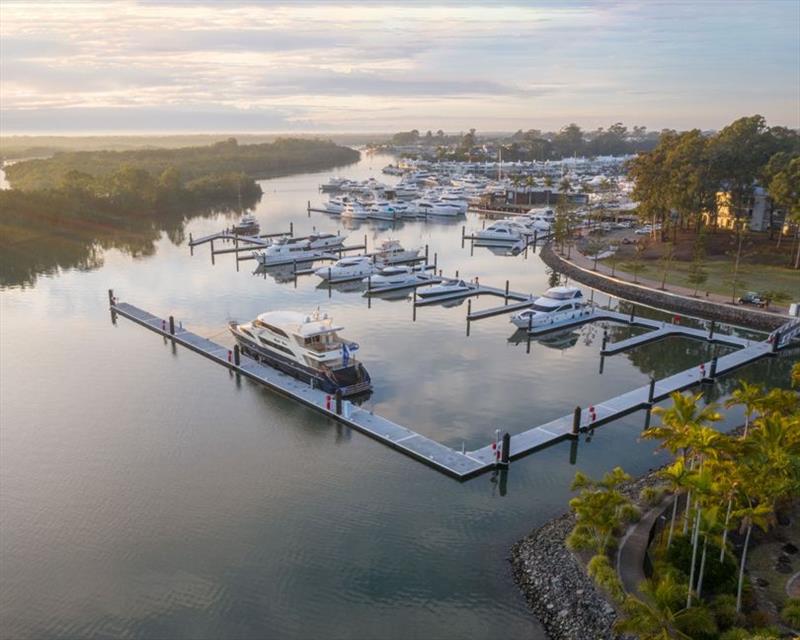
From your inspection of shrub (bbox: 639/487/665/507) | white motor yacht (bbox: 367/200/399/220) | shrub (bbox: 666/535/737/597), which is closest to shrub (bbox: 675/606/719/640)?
shrub (bbox: 666/535/737/597)

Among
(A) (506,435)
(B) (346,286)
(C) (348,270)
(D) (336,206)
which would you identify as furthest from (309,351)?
(D) (336,206)

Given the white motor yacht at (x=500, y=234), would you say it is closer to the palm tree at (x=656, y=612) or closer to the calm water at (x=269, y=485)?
the calm water at (x=269, y=485)

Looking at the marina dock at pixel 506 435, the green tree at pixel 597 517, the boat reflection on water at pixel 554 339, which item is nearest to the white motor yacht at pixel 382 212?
the boat reflection on water at pixel 554 339

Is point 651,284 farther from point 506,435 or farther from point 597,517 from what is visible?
point 597,517

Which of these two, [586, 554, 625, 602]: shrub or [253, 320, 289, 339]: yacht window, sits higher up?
[253, 320, 289, 339]: yacht window

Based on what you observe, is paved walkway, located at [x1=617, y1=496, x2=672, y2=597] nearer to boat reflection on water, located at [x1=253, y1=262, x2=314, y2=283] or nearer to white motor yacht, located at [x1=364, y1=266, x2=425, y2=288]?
white motor yacht, located at [x1=364, y1=266, x2=425, y2=288]

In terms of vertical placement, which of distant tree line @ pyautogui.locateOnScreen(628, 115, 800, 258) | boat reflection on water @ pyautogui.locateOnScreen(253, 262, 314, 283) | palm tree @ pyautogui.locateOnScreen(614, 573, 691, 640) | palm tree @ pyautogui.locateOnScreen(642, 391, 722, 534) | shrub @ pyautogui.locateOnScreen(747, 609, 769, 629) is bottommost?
boat reflection on water @ pyautogui.locateOnScreen(253, 262, 314, 283)
